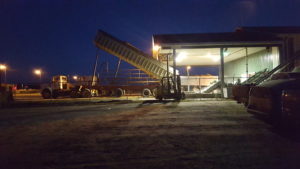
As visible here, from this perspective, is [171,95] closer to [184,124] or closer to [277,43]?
[184,124]

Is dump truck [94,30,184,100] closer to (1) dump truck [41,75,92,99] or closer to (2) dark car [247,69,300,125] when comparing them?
(1) dump truck [41,75,92,99]

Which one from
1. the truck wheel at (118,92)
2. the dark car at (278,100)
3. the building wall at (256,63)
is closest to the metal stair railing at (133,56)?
the truck wheel at (118,92)

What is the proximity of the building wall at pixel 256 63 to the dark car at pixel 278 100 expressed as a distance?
12286mm

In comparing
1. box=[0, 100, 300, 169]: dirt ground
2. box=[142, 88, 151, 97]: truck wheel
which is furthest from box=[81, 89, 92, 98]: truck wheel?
box=[0, 100, 300, 169]: dirt ground

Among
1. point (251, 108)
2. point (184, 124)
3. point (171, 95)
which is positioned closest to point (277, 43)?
point (171, 95)

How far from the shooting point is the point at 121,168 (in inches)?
140

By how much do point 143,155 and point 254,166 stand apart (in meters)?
2.20

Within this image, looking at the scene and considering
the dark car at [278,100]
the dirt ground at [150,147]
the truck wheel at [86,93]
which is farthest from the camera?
the truck wheel at [86,93]

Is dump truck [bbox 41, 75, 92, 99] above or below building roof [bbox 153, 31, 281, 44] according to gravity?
below

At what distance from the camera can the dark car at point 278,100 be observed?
5.16 metres

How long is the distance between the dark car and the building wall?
1229 centimetres

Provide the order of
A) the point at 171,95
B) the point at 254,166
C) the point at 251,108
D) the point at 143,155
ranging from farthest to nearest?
1. the point at 171,95
2. the point at 251,108
3. the point at 143,155
4. the point at 254,166

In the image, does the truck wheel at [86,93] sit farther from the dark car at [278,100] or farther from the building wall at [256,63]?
the dark car at [278,100]

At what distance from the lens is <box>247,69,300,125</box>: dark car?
5160 mm
